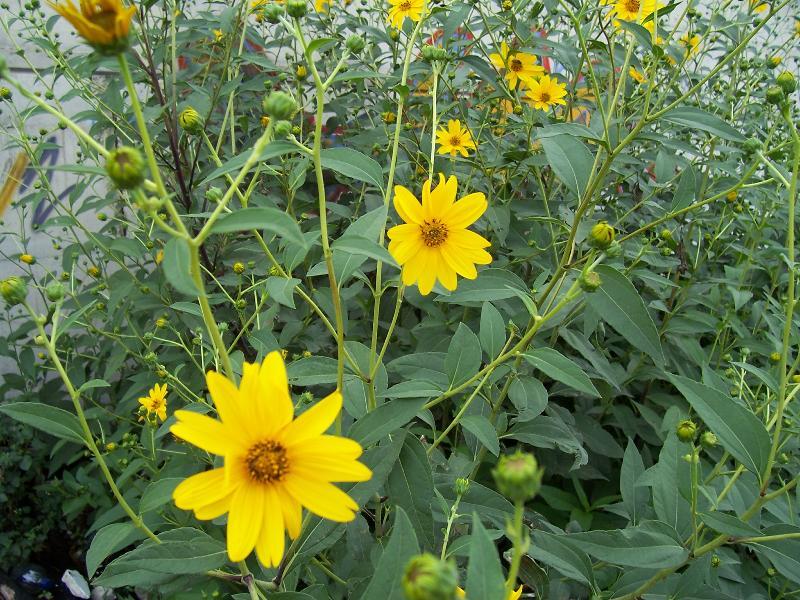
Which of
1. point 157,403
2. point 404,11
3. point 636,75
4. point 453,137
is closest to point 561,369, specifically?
point 157,403

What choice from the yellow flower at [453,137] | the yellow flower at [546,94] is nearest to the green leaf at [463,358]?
the yellow flower at [453,137]

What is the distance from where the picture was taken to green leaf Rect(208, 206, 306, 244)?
0.55 metres

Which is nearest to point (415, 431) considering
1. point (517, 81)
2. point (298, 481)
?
point (298, 481)

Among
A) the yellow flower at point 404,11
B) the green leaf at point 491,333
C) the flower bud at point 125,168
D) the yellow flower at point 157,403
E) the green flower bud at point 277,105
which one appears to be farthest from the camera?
the yellow flower at point 404,11

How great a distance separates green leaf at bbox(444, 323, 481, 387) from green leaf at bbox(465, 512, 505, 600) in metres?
0.44

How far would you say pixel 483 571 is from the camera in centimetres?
46

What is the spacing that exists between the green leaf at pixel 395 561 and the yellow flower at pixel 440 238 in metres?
0.50

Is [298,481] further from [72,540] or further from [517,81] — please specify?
[72,540]

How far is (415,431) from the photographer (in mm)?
1342

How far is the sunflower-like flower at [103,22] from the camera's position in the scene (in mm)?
503

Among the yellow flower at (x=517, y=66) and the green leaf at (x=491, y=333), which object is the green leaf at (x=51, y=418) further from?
the yellow flower at (x=517, y=66)

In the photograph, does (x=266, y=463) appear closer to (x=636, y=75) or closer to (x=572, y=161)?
(x=572, y=161)

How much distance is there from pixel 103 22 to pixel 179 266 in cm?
22

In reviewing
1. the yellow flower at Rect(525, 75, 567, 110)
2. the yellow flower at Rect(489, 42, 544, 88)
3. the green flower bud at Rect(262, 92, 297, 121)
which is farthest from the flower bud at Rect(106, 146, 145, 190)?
the yellow flower at Rect(525, 75, 567, 110)
